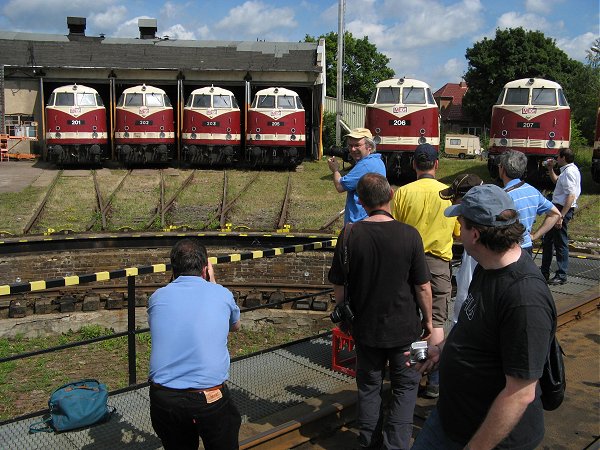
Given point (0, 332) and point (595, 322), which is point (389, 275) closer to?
point (595, 322)

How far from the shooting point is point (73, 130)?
20.3 meters

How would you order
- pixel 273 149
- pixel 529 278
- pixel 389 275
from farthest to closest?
pixel 273 149, pixel 389 275, pixel 529 278

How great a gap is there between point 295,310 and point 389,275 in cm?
711

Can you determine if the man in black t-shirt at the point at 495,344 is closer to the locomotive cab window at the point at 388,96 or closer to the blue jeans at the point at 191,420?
the blue jeans at the point at 191,420

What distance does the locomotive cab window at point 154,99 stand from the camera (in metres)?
21.0

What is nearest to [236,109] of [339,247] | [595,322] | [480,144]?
[595,322]

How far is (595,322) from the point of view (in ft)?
21.7

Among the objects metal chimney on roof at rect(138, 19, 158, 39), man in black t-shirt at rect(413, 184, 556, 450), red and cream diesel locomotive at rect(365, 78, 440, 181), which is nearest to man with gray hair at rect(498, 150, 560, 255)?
man in black t-shirt at rect(413, 184, 556, 450)

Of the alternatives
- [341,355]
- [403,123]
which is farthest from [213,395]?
[403,123]

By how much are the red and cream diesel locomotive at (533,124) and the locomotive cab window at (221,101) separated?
9.00 metres

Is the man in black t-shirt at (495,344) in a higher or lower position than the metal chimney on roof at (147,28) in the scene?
lower

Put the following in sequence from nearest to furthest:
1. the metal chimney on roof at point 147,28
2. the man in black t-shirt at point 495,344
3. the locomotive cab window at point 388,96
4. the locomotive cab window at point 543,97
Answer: the man in black t-shirt at point 495,344 < the locomotive cab window at point 543,97 < the locomotive cab window at point 388,96 < the metal chimney on roof at point 147,28

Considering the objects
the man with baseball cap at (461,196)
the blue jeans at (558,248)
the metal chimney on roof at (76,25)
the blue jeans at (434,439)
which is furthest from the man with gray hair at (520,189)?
the metal chimney on roof at (76,25)

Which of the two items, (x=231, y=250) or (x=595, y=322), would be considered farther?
(x=231, y=250)
